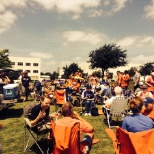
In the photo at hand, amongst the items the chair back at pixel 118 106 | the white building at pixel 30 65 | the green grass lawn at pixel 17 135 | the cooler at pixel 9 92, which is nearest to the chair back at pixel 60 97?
the green grass lawn at pixel 17 135

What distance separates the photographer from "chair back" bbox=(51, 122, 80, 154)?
3844 mm

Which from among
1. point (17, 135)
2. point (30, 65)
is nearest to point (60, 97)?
point (17, 135)

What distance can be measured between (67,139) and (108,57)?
53156mm

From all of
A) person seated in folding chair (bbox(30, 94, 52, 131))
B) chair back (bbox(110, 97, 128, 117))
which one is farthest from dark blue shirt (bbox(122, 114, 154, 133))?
chair back (bbox(110, 97, 128, 117))

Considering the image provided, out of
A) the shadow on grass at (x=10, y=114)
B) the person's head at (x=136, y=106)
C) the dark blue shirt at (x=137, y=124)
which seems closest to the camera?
the dark blue shirt at (x=137, y=124)

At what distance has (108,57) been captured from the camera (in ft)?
184

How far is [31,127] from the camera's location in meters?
5.84

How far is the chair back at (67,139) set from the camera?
3.84 metres

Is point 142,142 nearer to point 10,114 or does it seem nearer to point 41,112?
point 41,112

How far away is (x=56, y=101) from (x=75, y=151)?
8.43 m

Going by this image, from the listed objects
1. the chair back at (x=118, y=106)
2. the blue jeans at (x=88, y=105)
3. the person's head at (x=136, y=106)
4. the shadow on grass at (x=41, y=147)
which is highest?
the person's head at (x=136, y=106)

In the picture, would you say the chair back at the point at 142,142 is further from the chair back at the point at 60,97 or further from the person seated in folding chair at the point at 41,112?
the chair back at the point at 60,97

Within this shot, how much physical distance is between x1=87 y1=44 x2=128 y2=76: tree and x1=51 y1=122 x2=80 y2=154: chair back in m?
52.7

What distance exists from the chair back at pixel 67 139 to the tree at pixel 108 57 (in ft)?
173
